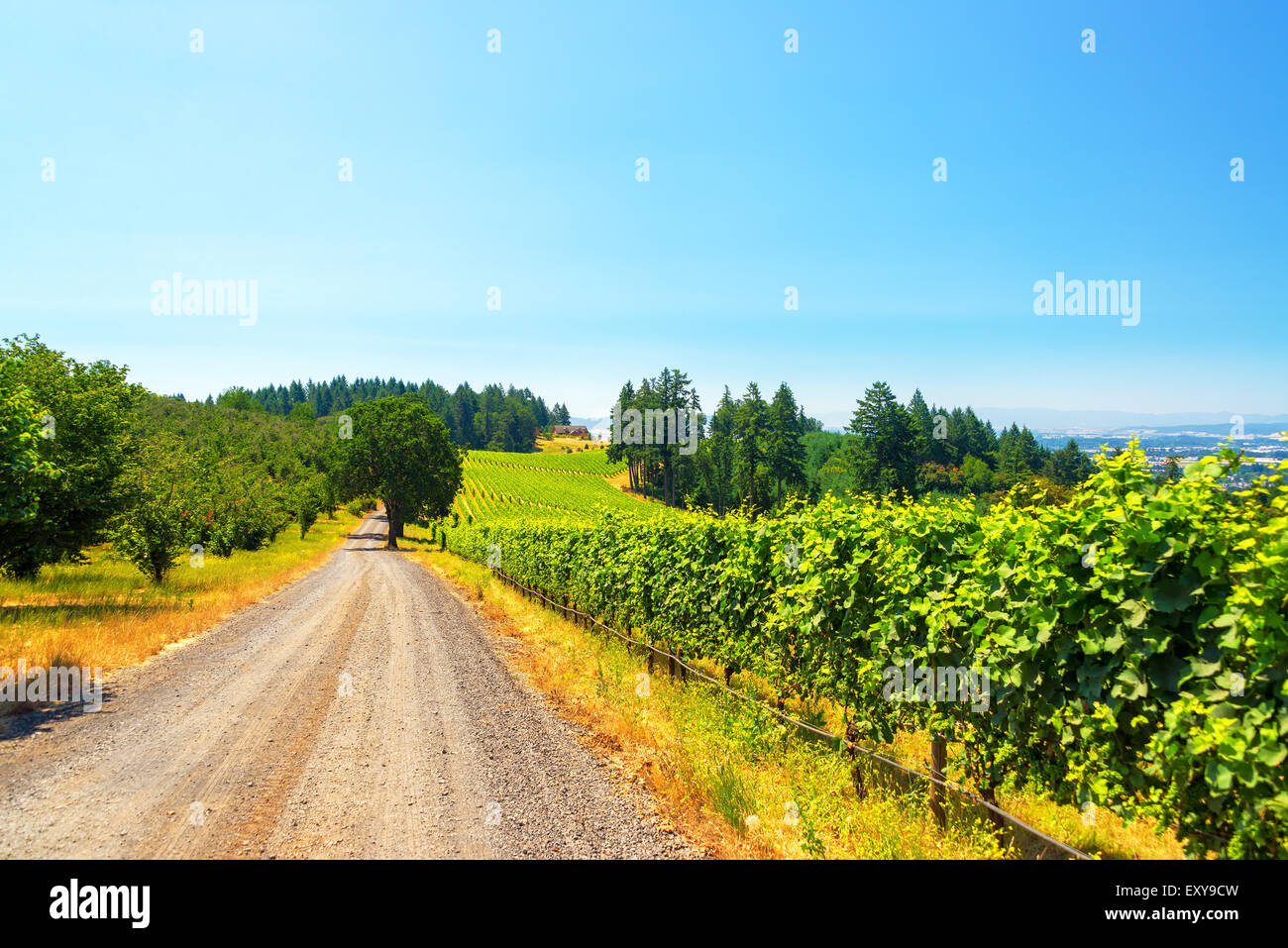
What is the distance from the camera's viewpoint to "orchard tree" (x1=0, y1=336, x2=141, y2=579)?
15648 mm

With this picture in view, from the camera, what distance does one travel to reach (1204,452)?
12.6 ft

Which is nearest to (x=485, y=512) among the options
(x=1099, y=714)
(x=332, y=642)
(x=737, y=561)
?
(x=332, y=642)

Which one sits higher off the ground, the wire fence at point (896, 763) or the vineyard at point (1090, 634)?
the vineyard at point (1090, 634)

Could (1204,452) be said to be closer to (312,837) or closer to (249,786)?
(312,837)

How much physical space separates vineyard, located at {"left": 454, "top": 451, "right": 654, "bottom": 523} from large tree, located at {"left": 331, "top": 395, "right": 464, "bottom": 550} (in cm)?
607

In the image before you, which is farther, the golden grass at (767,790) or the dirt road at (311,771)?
the dirt road at (311,771)

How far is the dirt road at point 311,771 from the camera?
540 centimetres

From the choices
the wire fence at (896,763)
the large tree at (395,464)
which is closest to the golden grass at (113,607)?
the wire fence at (896,763)

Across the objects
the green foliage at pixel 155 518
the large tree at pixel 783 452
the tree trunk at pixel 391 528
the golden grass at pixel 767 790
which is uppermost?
the large tree at pixel 783 452

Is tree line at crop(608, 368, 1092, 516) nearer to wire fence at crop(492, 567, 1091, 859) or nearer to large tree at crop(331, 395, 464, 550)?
large tree at crop(331, 395, 464, 550)

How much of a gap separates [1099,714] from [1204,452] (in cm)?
185

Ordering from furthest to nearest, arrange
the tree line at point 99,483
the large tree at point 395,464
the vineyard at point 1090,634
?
1. the large tree at point 395,464
2. the tree line at point 99,483
3. the vineyard at point 1090,634

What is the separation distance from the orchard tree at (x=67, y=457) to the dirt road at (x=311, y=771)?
22.5 ft

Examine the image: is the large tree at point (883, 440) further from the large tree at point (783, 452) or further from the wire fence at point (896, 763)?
the wire fence at point (896, 763)
